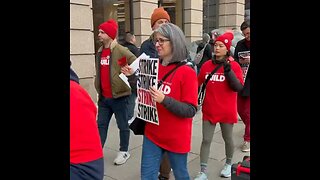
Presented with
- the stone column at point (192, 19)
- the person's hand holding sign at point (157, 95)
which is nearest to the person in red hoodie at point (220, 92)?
the person's hand holding sign at point (157, 95)

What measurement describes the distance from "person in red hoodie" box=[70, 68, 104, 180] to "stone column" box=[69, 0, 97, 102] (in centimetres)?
574

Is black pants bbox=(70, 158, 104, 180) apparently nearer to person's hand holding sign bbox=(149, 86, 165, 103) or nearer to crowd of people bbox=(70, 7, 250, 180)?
crowd of people bbox=(70, 7, 250, 180)

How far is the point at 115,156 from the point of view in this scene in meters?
4.57

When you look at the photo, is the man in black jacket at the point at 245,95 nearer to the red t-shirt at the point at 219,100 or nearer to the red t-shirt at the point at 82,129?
the red t-shirt at the point at 219,100

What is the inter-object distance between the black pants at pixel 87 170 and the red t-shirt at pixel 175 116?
3.54ft

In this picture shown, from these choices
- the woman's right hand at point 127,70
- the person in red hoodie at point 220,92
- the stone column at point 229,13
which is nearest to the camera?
the woman's right hand at point 127,70

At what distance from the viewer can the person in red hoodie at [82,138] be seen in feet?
4.78

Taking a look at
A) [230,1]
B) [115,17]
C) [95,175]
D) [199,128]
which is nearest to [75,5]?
[115,17]

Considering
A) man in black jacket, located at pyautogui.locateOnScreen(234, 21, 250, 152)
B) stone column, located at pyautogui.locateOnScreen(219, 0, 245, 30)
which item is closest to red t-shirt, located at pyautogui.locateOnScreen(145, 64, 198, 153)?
man in black jacket, located at pyautogui.locateOnScreen(234, 21, 250, 152)

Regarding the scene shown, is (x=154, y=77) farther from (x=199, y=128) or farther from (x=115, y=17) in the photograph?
(x=115, y=17)

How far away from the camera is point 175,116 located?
2639 millimetres

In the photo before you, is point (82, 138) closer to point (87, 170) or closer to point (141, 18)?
point (87, 170)
